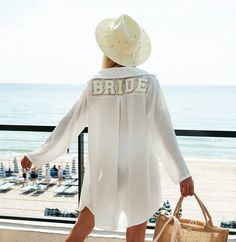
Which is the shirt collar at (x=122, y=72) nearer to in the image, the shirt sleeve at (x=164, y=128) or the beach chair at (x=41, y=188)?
the shirt sleeve at (x=164, y=128)

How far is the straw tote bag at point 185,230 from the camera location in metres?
2.00

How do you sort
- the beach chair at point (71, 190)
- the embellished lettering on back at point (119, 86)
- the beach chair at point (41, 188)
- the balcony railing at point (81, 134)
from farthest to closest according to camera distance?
the beach chair at point (41, 188), the beach chair at point (71, 190), the balcony railing at point (81, 134), the embellished lettering on back at point (119, 86)

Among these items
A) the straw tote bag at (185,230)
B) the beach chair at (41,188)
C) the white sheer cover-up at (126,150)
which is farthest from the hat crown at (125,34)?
the beach chair at (41,188)

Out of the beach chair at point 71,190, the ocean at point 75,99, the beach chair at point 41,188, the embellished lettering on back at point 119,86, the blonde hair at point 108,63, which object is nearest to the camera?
the embellished lettering on back at point 119,86

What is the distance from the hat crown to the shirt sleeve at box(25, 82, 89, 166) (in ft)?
1.17

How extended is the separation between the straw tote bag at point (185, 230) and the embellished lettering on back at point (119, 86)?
1.90ft

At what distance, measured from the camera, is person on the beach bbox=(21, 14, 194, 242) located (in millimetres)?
1896

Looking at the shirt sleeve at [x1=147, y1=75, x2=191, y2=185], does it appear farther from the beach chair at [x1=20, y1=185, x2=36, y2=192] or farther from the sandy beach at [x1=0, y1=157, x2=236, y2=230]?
the beach chair at [x1=20, y1=185, x2=36, y2=192]

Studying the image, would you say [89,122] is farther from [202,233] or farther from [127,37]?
[202,233]

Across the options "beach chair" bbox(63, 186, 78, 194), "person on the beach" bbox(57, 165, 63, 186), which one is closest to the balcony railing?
"beach chair" bbox(63, 186, 78, 194)

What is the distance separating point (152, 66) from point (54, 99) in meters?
6.81

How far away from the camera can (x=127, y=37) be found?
1.90 meters

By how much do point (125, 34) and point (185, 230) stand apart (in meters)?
1.00

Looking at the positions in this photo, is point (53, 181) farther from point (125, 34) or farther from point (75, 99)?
point (75, 99)
